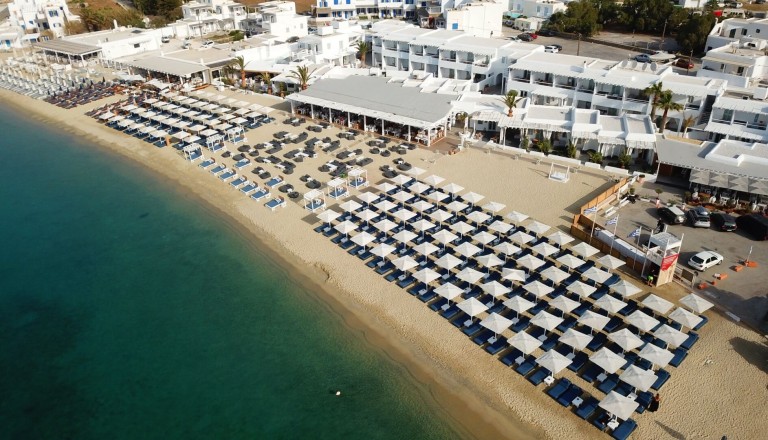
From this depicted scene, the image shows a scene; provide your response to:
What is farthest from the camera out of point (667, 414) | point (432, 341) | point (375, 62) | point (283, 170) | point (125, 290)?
point (375, 62)

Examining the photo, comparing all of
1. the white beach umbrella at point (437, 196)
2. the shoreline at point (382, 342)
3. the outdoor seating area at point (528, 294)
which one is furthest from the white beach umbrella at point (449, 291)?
the white beach umbrella at point (437, 196)

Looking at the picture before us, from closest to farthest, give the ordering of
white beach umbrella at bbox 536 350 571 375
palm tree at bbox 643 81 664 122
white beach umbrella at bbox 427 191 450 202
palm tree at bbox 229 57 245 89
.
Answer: white beach umbrella at bbox 536 350 571 375 < white beach umbrella at bbox 427 191 450 202 < palm tree at bbox 643 81 664 122 < palm tree at bbox 229 57 245 89

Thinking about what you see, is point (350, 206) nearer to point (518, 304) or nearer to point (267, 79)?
point (518, 304)

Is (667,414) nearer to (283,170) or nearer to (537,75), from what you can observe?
(283,170)

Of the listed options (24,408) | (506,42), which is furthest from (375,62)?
(24,408)

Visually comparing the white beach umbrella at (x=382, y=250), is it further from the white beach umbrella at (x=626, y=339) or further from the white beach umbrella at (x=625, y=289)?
the white beach umbrella at (x=626, y=339)

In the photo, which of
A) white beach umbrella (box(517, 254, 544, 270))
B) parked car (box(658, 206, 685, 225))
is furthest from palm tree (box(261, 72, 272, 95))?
parked car (box(658, 206, 685, 225))

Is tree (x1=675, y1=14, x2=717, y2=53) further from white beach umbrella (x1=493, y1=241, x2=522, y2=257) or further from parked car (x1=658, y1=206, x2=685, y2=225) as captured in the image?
white beach umbrella (x1=493, y1=241, x2=522, y2=257)
